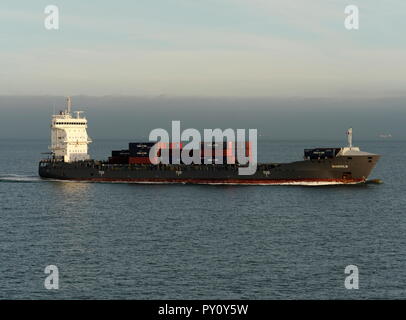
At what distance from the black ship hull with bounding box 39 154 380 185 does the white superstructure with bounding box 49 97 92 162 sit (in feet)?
10.5

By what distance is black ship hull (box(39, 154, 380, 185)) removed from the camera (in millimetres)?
87562

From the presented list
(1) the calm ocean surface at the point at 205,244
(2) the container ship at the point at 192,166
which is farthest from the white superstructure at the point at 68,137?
(1) the calm ocean surface at the point at 205,244

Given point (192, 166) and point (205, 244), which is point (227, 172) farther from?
point (205, 244)

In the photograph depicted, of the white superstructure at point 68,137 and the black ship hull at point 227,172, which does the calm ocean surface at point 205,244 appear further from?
the white superstructure at point 68,137

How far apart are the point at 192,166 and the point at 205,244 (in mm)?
46714

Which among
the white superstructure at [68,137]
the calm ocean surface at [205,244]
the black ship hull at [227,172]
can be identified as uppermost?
the white superstructure at [68,137]

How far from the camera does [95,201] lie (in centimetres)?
7650

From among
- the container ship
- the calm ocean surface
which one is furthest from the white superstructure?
the calm ocean surface

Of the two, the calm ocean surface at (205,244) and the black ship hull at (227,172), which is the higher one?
the black ship hull at (227,172)

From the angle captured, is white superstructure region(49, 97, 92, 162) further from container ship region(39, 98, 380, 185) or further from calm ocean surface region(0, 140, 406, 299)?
calm ocean surface region(0, 140, 406, 299)

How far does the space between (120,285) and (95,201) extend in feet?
139

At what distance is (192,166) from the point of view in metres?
93.6

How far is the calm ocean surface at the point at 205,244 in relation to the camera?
115 feet

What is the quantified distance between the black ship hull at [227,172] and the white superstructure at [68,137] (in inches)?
126
